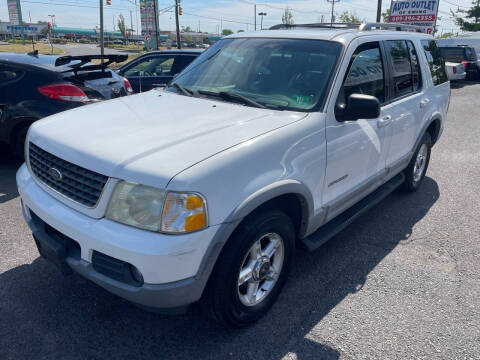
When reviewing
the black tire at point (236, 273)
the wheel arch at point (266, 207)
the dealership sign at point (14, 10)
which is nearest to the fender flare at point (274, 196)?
the wheel arch at point (266, 207)

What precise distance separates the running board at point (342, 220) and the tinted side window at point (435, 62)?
1.55 meters

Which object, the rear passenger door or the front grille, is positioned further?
Result: the rear passenger door

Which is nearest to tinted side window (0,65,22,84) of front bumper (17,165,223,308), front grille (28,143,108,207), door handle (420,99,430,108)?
front grille (28,143,108,207)

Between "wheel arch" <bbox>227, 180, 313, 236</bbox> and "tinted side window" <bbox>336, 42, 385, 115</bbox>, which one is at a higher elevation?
"tinted side window" <bbox>336, 42, 385, 115</bbox>

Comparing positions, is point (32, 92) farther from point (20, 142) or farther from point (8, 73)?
point (20, 142)

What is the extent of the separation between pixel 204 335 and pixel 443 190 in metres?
4.12

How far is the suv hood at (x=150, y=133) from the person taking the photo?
2.17 meters

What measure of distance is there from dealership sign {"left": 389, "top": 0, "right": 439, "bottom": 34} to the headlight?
2378 centimetres

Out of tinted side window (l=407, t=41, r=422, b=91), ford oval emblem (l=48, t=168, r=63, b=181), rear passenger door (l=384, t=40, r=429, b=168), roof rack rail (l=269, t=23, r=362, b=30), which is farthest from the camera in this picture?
tinted side window (l=407, t=41, r=422, b=91)

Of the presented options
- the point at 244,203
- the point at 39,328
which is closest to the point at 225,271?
the point at 244,203

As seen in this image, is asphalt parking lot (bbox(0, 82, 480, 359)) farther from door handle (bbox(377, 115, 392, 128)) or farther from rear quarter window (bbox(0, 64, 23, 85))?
rear quarter window (bbox(0, 64, 23, 85))

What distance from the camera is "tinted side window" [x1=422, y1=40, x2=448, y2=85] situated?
4.85 m

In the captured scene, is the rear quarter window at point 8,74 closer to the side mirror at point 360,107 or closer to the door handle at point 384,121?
the side mirror at point 360,107

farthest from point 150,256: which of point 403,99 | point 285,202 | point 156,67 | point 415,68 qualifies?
point 156,67
